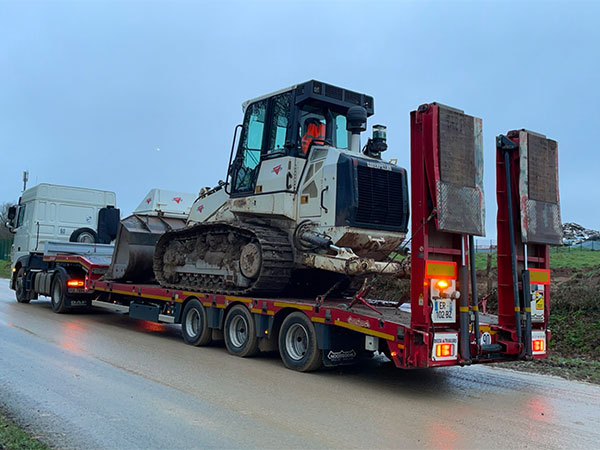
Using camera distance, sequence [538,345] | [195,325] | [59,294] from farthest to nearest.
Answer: [59,294], [195,325], [538,345]

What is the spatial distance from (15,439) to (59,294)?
1144cm

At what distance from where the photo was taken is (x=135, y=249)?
13727 millimetres

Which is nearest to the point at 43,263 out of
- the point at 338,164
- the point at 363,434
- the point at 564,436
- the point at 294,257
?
the point at 294,257

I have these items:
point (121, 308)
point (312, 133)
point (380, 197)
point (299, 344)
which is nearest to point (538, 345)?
point (380, 197)

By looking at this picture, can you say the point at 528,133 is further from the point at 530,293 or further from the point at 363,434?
the point at 363,434

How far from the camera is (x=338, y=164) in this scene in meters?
9.41

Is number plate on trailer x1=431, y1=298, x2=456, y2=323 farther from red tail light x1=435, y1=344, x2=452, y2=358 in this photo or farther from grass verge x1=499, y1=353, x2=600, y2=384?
grass verge x1=499, y1=353, x2=600, y2=384

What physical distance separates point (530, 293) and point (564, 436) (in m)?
2.56

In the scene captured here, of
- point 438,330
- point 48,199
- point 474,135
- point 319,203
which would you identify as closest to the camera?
point 438,330

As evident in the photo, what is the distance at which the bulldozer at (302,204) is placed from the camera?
939 centimetres

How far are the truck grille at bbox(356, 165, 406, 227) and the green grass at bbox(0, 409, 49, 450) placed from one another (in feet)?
18.4

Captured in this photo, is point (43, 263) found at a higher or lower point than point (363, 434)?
higher

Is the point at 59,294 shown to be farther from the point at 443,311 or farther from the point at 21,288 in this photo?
the point at 443,311

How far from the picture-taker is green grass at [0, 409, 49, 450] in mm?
4930
